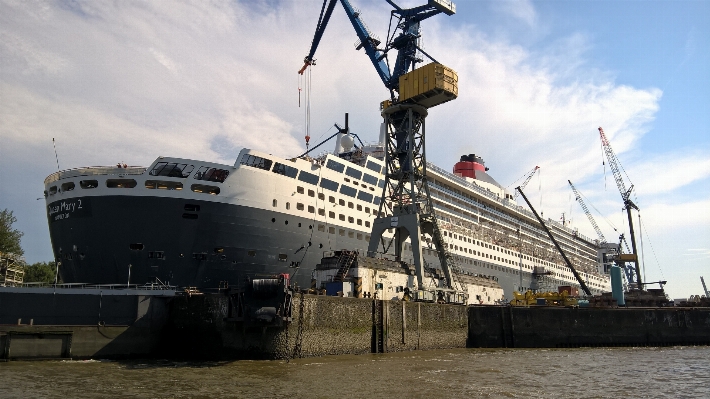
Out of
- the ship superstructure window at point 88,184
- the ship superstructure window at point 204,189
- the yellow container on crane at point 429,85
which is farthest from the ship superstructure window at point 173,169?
the yellow container on crane at point 429,85

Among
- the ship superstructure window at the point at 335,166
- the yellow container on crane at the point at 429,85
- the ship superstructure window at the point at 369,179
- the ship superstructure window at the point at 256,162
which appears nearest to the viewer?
the ship superstructure window at the point at 256,162

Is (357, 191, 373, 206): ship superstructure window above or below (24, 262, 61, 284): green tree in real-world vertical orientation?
above

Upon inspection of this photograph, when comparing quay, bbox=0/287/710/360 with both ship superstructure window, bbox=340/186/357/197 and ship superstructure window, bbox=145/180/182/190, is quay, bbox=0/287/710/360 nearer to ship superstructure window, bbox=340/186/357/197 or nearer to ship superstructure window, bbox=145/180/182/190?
ship superstructure window, bbox=145/180/182/190

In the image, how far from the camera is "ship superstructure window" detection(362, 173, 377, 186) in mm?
42975

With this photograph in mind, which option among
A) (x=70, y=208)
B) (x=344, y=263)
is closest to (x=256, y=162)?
(x=344, y=263)

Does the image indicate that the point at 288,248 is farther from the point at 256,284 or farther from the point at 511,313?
the point at 511,313

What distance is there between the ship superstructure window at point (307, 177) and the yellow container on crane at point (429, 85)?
9116 mm

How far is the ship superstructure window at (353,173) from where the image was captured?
41.1 meters

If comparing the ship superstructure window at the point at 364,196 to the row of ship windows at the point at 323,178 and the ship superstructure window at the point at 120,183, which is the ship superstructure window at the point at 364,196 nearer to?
the row of ship windows at the point at 323,178

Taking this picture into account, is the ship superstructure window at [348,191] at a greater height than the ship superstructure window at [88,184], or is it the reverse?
the ship superstructure window at [348,191]

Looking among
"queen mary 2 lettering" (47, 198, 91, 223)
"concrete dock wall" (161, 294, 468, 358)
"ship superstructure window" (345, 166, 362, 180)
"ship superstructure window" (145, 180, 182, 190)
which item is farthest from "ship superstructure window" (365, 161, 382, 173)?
"queen mary 2 lettering" (47, 198, 91, 223)

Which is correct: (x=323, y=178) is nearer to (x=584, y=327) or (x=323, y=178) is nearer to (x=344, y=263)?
(x=344, y=263)

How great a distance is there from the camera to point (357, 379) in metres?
18.5

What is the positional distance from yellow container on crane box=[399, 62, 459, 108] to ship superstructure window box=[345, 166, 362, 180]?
6.79 metres
